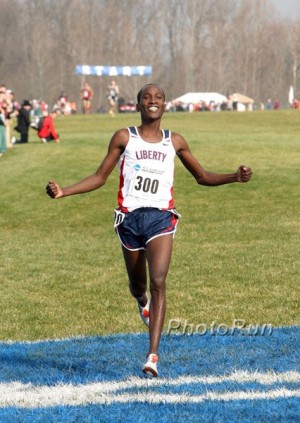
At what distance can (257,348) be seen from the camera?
27.3 ft

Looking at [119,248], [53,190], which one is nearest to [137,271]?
[53,190]

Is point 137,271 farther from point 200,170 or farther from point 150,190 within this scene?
point 200,170

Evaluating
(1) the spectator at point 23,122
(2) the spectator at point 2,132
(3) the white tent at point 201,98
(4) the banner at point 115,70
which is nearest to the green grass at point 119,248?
(2) the spectator at point 2,132

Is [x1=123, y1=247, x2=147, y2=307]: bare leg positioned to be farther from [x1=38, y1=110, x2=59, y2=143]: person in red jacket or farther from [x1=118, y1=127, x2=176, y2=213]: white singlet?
[x1=38, y1=110, x2=59, y2=143]: person in red jacket

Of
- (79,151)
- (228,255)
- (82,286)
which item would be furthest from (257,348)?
(79,151)

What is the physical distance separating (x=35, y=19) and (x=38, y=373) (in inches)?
4545

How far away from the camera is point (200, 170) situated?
8.12 meters

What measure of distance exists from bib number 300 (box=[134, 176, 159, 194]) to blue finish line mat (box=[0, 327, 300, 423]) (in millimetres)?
1372

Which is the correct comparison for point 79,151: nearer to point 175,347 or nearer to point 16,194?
point 16,194

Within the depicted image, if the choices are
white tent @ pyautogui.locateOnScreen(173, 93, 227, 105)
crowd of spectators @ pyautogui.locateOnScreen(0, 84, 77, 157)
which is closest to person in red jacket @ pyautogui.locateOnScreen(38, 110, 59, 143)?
crowd of spectators @ pyautogui.locateOnScreen(0, 84, 77, 157)

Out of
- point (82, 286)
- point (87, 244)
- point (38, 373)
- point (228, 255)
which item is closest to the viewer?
point (38, 373)

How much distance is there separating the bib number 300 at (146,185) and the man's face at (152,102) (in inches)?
19.2

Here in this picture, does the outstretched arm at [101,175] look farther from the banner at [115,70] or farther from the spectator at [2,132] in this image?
the banner at [115,70]

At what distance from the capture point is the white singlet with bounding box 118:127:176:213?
25.1 ft
